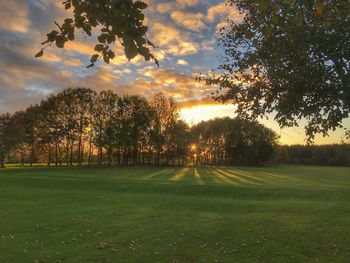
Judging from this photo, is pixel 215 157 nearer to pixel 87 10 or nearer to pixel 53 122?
pixel 53 122

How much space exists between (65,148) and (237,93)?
8743cm

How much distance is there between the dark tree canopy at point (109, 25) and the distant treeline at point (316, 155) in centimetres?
14294

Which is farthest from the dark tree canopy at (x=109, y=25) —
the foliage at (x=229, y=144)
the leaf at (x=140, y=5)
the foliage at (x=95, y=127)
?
the foliage at (x=229, y=144)

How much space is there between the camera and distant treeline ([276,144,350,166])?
14905cm

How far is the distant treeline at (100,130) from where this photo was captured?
97125mm

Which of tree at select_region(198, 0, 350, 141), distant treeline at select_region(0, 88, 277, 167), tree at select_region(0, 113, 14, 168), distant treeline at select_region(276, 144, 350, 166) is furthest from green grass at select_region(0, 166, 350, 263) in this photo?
distant treeline at select_region(276, 144, 350, 166)

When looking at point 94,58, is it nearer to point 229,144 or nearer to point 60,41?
point 60,41

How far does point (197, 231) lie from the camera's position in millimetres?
19578

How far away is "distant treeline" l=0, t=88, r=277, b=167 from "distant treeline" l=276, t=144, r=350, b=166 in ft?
172

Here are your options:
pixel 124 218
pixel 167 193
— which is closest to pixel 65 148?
pixel 167 193

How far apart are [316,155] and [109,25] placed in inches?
6396

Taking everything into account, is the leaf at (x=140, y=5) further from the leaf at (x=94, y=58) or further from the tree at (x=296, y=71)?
the tree at (x=296, y=71)

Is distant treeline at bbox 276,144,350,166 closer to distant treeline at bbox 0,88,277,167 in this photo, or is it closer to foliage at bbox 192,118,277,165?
foliage at bbox 192,118,277,165

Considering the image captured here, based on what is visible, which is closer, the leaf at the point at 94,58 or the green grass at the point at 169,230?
the leaf at the point at 94,58
